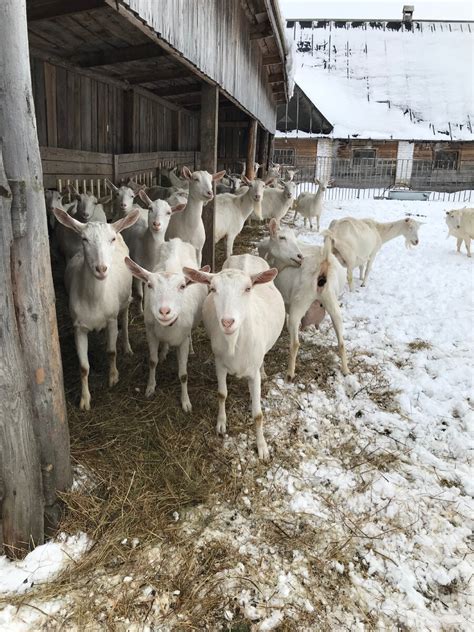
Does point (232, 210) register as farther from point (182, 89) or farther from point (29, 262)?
point (29, 262)

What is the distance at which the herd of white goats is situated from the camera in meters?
3.88

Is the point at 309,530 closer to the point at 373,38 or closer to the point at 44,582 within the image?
the point at 44,582

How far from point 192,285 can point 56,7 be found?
325 centimetres

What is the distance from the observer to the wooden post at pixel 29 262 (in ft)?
8.19

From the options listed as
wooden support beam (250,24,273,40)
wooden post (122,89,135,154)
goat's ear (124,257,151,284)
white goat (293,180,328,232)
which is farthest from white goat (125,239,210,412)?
white goat (293,180,328,232)

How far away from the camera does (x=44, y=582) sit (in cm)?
270

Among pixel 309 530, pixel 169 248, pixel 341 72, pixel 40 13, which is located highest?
pixel 341 72

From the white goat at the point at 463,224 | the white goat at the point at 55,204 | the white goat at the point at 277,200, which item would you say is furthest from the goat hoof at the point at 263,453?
the white goat at the point at 277,200

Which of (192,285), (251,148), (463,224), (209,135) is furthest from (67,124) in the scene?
(463,224)

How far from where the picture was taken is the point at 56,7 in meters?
4.87

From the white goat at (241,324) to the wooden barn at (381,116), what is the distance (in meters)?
28.0

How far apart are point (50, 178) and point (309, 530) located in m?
6.83

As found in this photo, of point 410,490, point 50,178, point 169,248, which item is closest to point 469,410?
point 410,490

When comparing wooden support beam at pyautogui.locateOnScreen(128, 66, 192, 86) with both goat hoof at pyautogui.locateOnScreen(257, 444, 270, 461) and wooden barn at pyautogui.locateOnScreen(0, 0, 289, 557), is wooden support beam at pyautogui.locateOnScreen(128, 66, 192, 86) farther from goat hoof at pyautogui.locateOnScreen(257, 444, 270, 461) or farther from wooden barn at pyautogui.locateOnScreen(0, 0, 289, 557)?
goat hoof at pyautogui.locateOnScreen(257, 444, 270, 461)
